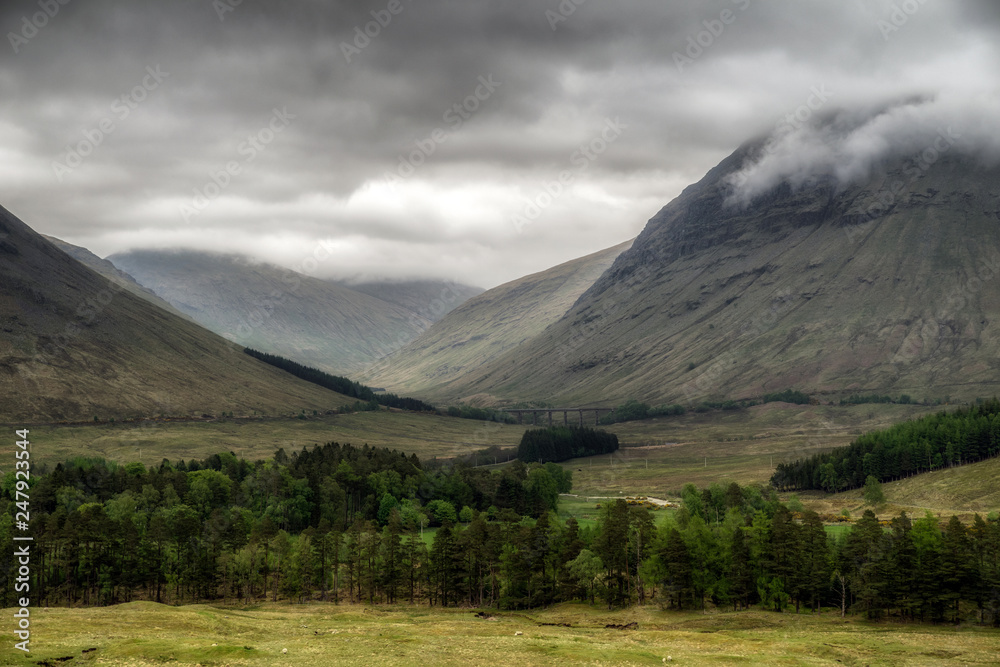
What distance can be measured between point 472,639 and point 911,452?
15555cm

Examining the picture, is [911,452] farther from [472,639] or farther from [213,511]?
[213,511]

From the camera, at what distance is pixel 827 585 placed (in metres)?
85.1

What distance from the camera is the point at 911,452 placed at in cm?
18062

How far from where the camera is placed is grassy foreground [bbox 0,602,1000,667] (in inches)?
2078

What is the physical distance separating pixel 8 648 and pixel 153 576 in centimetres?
5404

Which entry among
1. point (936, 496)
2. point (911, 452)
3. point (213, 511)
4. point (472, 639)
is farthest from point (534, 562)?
point (911, 452)

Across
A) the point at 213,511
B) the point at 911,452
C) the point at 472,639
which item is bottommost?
the point at 472,639

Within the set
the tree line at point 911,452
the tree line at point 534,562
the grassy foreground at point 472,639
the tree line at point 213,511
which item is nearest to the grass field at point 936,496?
the tree line at point 911,452

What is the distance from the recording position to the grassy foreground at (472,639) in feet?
173

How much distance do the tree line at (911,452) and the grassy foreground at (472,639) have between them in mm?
110467

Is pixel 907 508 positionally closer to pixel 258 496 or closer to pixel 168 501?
pixel 258 496

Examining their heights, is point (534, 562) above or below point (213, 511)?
below

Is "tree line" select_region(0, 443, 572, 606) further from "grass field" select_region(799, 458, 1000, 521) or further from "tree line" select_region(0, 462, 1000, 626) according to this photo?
"grass field" select_region(799, 458, 1000, 521)

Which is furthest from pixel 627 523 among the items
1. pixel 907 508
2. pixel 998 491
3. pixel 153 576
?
pixel 998 491
